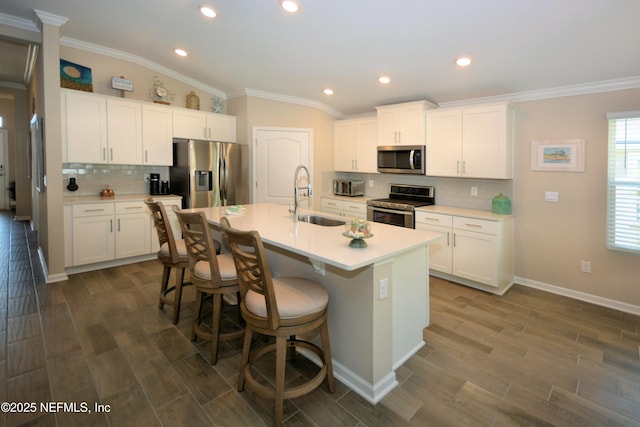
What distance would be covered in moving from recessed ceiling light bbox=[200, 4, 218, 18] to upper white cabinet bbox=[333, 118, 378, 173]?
8.84ft

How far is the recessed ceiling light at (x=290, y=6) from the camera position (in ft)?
9.43

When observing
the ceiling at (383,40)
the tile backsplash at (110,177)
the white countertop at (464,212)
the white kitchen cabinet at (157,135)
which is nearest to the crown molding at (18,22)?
the ceiling at (383,40)

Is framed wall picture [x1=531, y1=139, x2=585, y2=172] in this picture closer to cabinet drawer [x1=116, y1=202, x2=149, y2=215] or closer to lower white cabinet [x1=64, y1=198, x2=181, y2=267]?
lower white cabinet [x1=64, y1=198, x2=181, y2=267]

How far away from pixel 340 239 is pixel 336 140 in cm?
398

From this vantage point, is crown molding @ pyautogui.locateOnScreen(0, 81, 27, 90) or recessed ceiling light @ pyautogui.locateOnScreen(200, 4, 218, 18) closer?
recessed ceiling light @ pyautogui.locateOnScreen(200, 4, 218, 18)

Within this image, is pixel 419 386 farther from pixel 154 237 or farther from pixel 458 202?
pixel 154 237

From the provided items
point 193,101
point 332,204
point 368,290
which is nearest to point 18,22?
point 193,101

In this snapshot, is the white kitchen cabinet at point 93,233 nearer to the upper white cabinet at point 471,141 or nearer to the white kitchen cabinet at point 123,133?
the white kitchen cabinet at point 123,133

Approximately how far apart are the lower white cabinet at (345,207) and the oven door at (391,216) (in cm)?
23

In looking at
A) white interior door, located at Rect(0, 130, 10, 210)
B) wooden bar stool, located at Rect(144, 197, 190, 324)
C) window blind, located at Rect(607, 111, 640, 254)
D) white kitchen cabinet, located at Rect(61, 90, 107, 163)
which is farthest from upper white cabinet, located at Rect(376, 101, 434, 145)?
white interior door, located at Rect(0, 130, 10, 210)

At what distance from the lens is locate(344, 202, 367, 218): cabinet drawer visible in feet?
16.9

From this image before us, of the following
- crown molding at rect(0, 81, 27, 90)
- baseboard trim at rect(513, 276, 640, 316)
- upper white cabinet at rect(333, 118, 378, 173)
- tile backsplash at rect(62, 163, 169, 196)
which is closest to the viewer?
baseboard trim at rect(513, 276, 640, 316)

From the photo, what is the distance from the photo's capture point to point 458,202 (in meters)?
4.57

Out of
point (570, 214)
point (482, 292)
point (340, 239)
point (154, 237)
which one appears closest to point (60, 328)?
point (154, 237)
